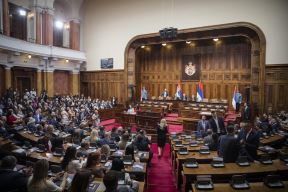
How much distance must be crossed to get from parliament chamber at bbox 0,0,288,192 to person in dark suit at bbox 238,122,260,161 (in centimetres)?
3

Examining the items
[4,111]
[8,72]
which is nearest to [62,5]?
[8,72]

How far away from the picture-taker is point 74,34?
68.2ft

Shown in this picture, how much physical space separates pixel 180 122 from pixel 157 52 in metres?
8.47

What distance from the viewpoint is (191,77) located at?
18.1 m

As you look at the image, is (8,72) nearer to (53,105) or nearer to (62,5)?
(53,105)

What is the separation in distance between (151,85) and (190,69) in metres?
3.70

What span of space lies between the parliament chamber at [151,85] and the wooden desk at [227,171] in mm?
24

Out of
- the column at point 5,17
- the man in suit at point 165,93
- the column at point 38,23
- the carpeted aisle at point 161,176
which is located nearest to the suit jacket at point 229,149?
the carpeted aisle at point 161,176

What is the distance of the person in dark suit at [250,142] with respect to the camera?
5.39 metres

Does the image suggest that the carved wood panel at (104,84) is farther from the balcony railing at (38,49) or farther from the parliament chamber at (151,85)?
the balcony railing at (38,49)

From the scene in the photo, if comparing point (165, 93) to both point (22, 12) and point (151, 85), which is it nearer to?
point (151, 85)

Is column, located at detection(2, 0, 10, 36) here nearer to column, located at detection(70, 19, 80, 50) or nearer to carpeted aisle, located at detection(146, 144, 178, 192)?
column, located at detection(70, 19, 80, 50)

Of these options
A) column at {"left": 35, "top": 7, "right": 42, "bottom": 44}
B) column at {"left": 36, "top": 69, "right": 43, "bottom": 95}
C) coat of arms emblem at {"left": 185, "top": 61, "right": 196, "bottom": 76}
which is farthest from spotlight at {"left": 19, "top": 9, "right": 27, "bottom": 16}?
coat of arms emblem at {"left": 185, "top": 61, "right": 196, "bottom": 76}

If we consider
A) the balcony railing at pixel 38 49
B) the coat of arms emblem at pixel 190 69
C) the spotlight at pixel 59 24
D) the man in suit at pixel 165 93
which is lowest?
the man in suit at pixel 165 93
